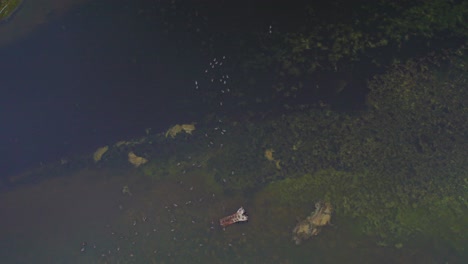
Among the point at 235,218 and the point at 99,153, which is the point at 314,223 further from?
the point at 99,153

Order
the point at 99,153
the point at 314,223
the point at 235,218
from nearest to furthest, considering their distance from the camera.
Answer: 1. the point at 314,223
2. the point at 235,218
3. the point at 99,153

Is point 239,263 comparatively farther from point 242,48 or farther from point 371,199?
point 242,48

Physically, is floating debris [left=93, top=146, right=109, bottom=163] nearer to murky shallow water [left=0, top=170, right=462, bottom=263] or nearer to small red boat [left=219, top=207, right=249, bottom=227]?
murky shallow water [left=0, top=170, right=462, bottom=263]

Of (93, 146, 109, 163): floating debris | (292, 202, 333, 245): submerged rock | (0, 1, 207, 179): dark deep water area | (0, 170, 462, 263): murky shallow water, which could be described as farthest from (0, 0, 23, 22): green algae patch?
(292, 202, 333, 245): submerged rock

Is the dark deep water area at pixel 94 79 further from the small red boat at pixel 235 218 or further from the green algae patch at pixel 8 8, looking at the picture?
the small red boat at pixel 235 218

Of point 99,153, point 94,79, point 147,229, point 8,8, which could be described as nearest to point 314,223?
point 147,229

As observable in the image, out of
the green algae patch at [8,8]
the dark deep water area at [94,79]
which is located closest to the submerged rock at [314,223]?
the dark deep water area at [94,79]

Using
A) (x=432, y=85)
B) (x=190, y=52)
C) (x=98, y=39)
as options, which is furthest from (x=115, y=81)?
(x=432, y=85)
